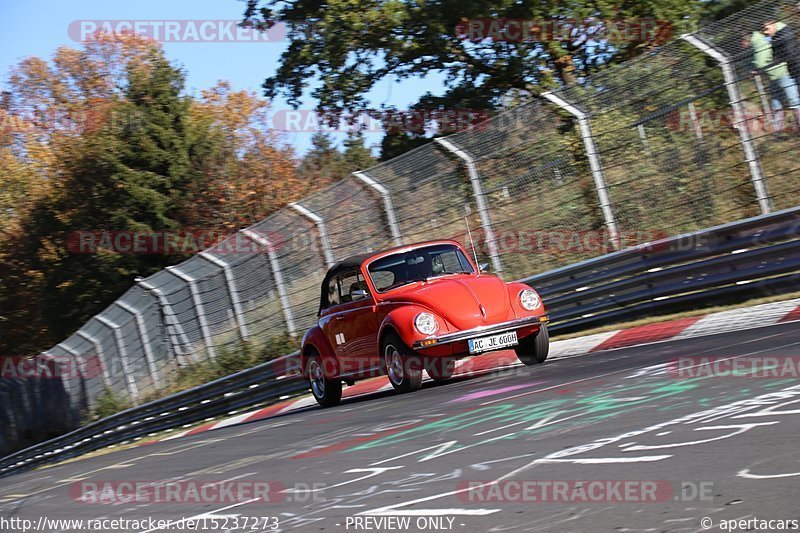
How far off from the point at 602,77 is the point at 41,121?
168 ft

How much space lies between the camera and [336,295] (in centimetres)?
1300

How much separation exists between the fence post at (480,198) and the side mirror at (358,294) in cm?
340

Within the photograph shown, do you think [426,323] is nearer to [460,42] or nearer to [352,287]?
[352,287]

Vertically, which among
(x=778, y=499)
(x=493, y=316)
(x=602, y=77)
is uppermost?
(x=602, y=77)

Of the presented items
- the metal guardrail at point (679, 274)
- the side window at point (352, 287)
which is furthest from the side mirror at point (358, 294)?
the metal guardrail at point (679, 274)

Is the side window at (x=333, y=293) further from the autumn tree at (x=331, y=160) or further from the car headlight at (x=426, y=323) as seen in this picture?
the autumn tree at (x=331, y=160)

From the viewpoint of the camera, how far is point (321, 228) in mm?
17375

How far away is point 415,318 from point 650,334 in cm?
270

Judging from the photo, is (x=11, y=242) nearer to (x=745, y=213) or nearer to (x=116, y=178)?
(x=116, y=178)

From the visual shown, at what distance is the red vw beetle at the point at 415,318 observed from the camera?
36.0 feet

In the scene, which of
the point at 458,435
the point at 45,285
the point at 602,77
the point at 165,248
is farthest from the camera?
the point at 45,285

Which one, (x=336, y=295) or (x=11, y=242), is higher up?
(x=11, y=242)

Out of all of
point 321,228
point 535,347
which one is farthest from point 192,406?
point 535,347

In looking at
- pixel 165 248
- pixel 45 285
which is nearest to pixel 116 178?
pixel 165 248
